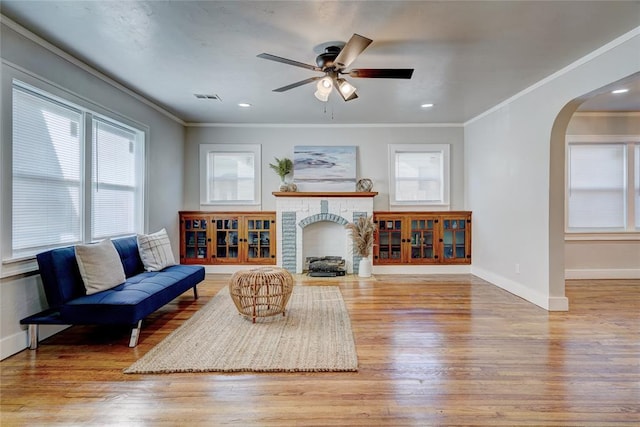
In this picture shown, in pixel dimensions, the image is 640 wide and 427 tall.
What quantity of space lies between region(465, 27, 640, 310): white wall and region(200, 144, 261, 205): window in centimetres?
393

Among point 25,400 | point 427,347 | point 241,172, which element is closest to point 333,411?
point 427,347

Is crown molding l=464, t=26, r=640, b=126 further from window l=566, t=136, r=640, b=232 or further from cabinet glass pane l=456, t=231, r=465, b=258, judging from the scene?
cabinet glass pane l=456, t=231, r=465, b=258

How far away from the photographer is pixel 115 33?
2637 mm

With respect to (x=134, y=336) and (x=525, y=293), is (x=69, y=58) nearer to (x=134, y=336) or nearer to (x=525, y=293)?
(x=134, y=336)

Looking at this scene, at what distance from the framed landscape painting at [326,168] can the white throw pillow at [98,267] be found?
3.27 metres

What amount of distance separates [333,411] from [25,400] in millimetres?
1916

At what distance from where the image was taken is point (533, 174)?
394 cm

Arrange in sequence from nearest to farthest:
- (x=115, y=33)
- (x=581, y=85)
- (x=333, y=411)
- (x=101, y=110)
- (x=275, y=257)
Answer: (x=333, y=411)
(x=115, y=33)
(x=581, y=85)
(x=101, y=110)
(x=275, y=257)

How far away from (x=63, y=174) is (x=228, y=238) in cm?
286

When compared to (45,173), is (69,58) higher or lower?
higher

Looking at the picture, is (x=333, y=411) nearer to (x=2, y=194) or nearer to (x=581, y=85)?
(x=2, y=194)

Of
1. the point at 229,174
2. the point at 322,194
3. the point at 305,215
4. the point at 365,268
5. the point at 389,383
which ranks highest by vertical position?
the point at 229,174

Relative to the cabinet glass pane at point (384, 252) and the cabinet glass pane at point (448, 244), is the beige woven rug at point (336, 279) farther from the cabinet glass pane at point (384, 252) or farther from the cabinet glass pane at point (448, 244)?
the cabinet glass pane at point (448, 244)

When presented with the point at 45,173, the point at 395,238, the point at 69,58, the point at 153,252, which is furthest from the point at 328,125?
the point at 45,173
